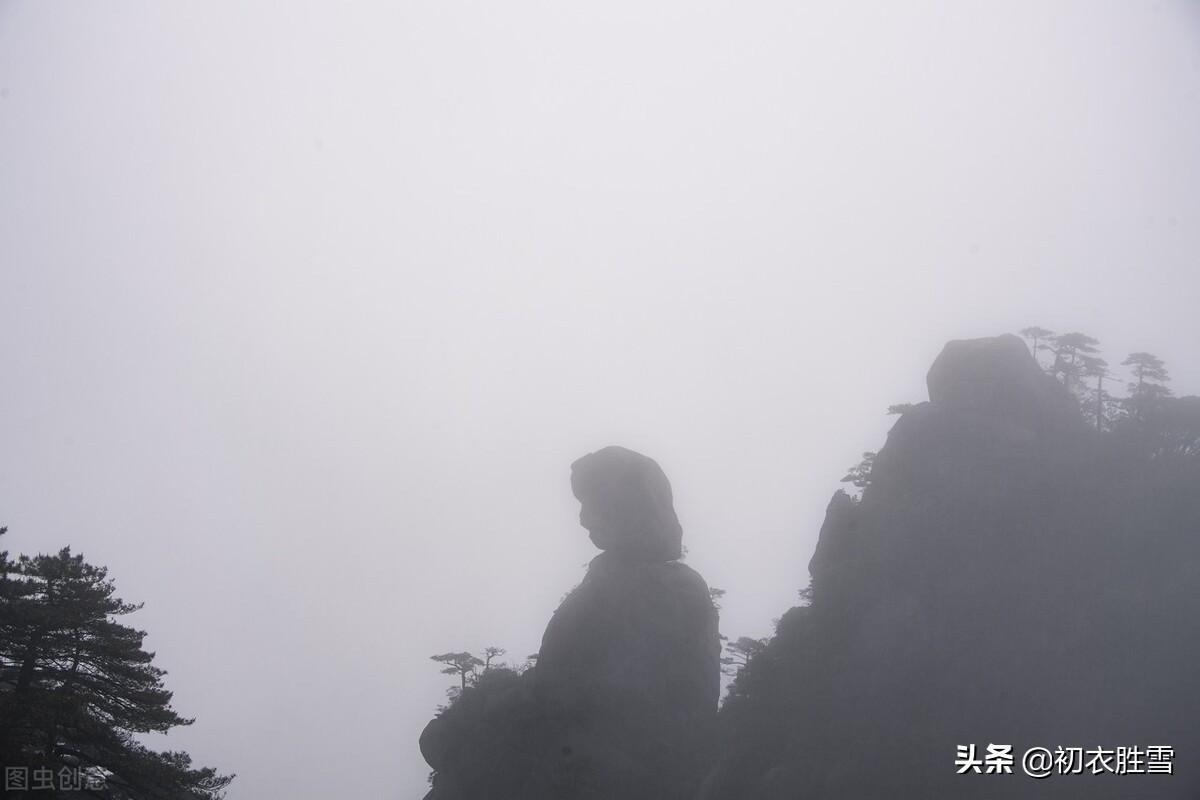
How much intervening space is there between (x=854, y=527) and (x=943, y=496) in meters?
4.20

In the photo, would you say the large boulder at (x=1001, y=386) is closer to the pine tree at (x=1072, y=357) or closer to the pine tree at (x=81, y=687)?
Answer: the pine tree at (x=1072, y=357)

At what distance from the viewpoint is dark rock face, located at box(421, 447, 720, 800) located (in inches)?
1442

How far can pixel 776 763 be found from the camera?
A: 105 feet

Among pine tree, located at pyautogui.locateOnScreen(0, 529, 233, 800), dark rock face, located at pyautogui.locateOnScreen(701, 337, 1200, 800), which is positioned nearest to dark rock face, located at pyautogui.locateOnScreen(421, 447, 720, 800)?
dark rock face, located at pyautogui.locateOnScreen(701, 337, 1200, 800)

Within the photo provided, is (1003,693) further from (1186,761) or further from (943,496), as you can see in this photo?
(943,496)

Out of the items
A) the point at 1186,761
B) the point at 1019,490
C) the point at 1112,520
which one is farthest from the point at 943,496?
the point at 1186,761

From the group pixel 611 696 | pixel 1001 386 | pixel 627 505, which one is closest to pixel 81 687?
pixel 611 696

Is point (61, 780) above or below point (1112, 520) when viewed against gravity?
below

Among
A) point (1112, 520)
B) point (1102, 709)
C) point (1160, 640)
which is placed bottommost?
point (1102, 709)

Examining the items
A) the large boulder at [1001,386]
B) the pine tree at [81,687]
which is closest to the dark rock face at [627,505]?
the large boulder at [1001,386]

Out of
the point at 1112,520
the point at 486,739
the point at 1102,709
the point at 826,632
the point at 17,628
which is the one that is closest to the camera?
the point at 17,628

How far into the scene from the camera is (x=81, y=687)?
25531mm

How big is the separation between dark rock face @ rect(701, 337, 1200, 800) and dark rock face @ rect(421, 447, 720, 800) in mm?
2699

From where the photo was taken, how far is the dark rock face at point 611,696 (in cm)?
3662
